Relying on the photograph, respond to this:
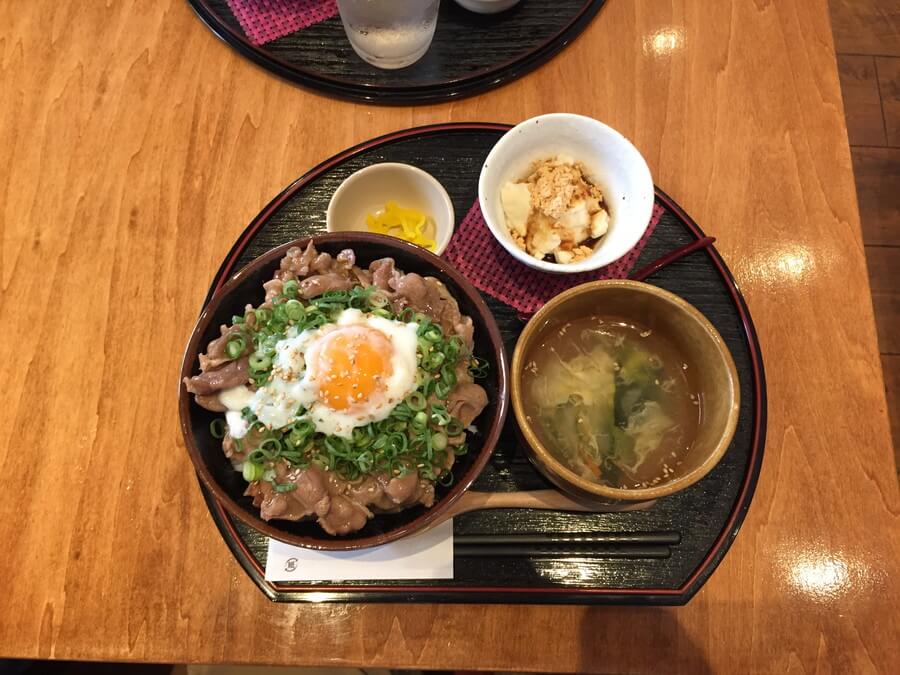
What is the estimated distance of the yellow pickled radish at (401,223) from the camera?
1961mm

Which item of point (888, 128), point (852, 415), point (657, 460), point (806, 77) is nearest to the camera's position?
point (657, 460)

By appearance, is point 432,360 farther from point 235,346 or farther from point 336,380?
point 235,346

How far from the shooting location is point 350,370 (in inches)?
56.7

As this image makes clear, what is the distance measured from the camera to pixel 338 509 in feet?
4.79

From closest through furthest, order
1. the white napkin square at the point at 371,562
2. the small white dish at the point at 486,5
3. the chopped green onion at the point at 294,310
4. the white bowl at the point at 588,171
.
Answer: the chopped green onion at the point at 294,310
the white napkin square at the point at 371,562
the white bowl at the point at 588,171
the small white dish at the point at 486,5

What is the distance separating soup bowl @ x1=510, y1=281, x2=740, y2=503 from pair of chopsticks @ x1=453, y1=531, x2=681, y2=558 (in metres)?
0.15

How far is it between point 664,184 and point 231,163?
1552 millimetres

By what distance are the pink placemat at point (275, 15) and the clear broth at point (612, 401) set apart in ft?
4.99

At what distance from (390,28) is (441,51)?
0.24 meters

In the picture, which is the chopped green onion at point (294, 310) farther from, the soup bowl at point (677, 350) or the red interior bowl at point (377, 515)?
the soup bowl at point (677, 350)

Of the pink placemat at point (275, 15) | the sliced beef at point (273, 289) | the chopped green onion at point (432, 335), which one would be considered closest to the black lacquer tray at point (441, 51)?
the pink placemat at point (275, 15)

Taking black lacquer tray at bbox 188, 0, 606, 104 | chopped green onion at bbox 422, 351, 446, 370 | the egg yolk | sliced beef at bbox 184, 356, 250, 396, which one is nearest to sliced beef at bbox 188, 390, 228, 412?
sliced beef at bbox 184, 356, 250, 396

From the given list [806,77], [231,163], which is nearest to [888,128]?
[806,77]

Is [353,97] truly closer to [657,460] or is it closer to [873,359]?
[657,460]
